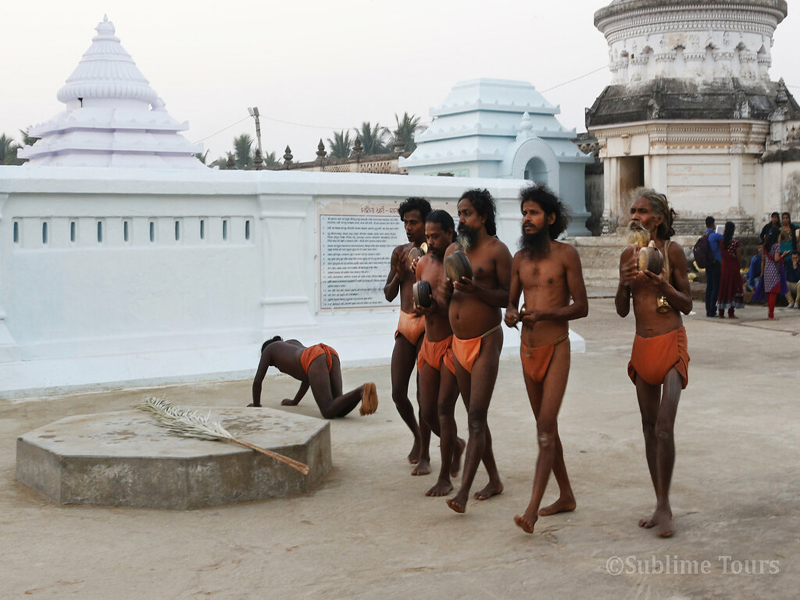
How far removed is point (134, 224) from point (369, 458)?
13.9 feet

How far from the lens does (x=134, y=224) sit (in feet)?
30.1

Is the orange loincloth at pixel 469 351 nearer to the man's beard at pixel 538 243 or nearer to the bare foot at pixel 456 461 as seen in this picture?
the man's beard at pixel 538 243

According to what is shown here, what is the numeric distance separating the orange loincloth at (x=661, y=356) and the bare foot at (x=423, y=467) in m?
1.58

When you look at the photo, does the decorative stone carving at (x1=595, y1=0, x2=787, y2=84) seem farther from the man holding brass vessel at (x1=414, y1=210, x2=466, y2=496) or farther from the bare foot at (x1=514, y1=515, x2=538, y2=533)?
the bare foot at (x1=514, y1=515, x2=538, y2=533)

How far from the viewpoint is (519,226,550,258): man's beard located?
4.69 m

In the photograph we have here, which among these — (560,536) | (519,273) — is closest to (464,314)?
(519,273)

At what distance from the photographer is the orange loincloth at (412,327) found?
19.4 feet

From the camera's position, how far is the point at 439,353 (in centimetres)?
530

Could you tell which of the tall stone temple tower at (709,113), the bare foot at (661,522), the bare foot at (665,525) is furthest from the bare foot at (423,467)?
the tall stone temple tower at (709,113)

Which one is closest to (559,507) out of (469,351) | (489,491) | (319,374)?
(489,491)

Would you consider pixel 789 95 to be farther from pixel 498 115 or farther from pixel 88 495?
pixel 88 495

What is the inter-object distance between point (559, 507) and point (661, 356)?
907mm

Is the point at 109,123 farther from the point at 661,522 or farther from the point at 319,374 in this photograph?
the point at 661,522
